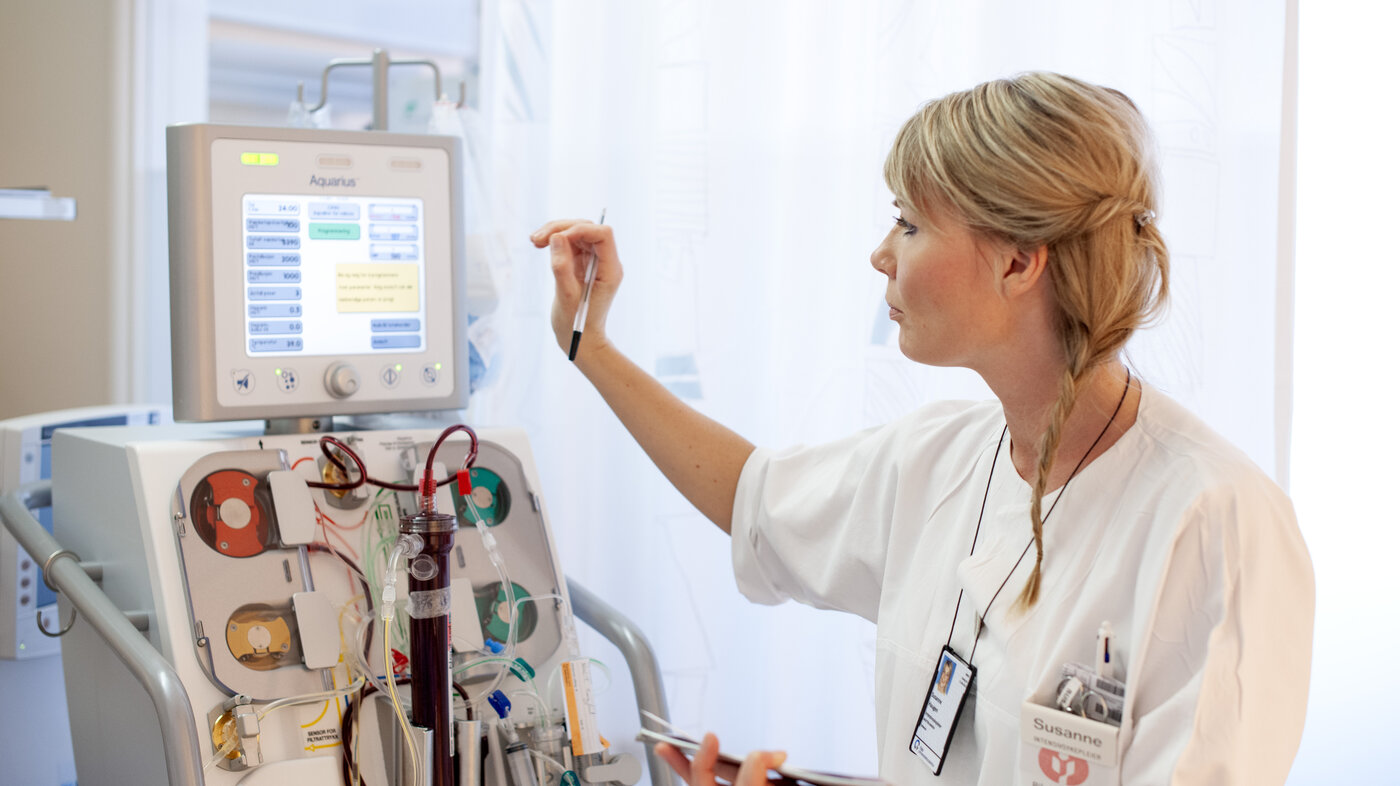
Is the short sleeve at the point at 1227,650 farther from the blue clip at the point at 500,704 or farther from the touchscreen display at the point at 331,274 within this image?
the touchscreen display at the point at 331,274

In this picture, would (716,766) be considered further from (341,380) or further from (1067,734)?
(341,380)

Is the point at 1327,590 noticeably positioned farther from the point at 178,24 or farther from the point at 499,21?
the point at 178,24

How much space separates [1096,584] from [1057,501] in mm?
99

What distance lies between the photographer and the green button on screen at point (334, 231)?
127cm

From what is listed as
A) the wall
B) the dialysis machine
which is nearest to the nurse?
the dialysis machine

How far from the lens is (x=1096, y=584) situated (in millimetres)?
963

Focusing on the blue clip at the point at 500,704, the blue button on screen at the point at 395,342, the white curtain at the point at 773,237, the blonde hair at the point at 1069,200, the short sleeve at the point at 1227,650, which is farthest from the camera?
the white curtain at the point at 773,237

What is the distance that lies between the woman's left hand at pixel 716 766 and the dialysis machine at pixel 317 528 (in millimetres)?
277

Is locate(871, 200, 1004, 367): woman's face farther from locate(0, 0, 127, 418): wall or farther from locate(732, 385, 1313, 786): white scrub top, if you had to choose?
locate(0, 0, 127, 418): wall

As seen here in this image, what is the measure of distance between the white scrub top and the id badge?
14 mm

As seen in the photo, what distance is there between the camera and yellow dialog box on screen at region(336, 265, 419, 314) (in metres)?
1.29

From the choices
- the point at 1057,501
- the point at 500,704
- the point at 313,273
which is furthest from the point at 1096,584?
the point at 313,273

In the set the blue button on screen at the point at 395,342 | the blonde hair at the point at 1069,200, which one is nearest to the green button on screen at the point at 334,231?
the blue button on screen at the point at 395,342

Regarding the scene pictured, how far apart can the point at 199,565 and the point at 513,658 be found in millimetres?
343
